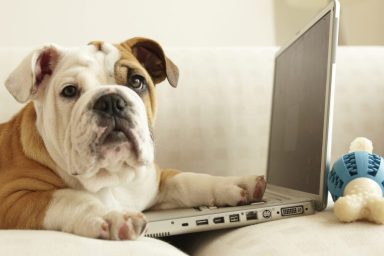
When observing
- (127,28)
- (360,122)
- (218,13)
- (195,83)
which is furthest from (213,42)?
(360,122)

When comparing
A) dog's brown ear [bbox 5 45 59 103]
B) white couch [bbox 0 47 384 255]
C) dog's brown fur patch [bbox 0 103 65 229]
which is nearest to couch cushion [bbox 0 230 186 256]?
dog's brown fur patch [bbox 0 103 65 229]

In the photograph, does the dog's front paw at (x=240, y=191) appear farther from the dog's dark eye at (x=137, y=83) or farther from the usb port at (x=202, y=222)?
the dog's dark eye at (x=137, y=83)

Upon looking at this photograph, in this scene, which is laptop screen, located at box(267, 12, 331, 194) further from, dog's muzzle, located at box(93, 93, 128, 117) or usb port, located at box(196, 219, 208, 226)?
dog's muzzle, located at box(93, 93, 128, 117)

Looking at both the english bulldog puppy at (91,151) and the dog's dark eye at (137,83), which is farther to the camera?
the dog's dark eye at (137,83)

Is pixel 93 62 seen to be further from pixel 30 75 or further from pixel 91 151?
pixel 91 151

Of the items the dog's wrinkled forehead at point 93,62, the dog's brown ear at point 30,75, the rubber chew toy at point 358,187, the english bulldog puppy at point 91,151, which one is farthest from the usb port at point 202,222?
the dog's brown ear at point 30,75

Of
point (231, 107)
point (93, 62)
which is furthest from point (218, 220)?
point (231, 107)

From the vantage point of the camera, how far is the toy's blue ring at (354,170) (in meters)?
1.01

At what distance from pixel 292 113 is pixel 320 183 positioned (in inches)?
14.6

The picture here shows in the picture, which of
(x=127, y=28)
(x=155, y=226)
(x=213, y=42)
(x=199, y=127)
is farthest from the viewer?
(x=213, y=42)

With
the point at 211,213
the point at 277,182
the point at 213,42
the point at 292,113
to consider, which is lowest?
the point at 277,182

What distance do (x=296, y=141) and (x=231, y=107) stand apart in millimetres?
398

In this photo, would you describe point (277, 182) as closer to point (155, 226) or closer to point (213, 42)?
point (155, 226)

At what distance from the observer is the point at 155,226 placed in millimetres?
998
